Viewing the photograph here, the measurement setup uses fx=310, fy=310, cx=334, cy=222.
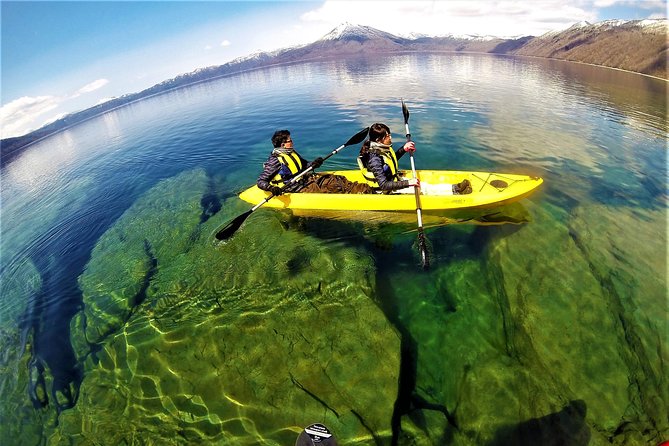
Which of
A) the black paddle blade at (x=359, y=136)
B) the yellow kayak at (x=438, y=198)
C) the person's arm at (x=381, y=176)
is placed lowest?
the yellow kayak at (x=438, y=198)

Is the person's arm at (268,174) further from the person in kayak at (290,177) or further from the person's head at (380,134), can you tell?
the person's head at (380,134)

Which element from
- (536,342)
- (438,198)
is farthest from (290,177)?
(536,342)

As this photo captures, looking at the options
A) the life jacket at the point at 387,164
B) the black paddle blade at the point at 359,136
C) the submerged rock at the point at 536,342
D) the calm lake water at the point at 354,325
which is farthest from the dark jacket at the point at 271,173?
the submerged rock at the point at 536,342

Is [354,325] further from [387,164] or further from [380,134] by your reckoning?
[380,134]

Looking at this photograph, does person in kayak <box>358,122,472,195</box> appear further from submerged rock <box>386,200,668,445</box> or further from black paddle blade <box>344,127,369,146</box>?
black paddle blade <box>344,127,369,146</box>

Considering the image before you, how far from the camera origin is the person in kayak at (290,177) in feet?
32.2

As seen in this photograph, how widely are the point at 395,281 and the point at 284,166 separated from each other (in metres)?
5.22

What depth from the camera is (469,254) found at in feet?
25.9

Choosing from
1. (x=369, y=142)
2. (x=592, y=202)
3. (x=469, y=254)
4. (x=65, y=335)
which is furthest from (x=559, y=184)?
(x=65, y=335)

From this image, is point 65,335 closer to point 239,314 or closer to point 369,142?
point 239,314

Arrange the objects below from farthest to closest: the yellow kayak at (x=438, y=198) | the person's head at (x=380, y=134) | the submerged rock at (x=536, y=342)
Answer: the yellow kayak at (x=438, y=198) < the person's head at (x=380, y=134) < the submerged rock at (x=536, y=342)

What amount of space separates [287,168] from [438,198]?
481 centimetres

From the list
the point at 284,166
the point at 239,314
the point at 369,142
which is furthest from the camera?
the point at 284,166

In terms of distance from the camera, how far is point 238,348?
580 cm
